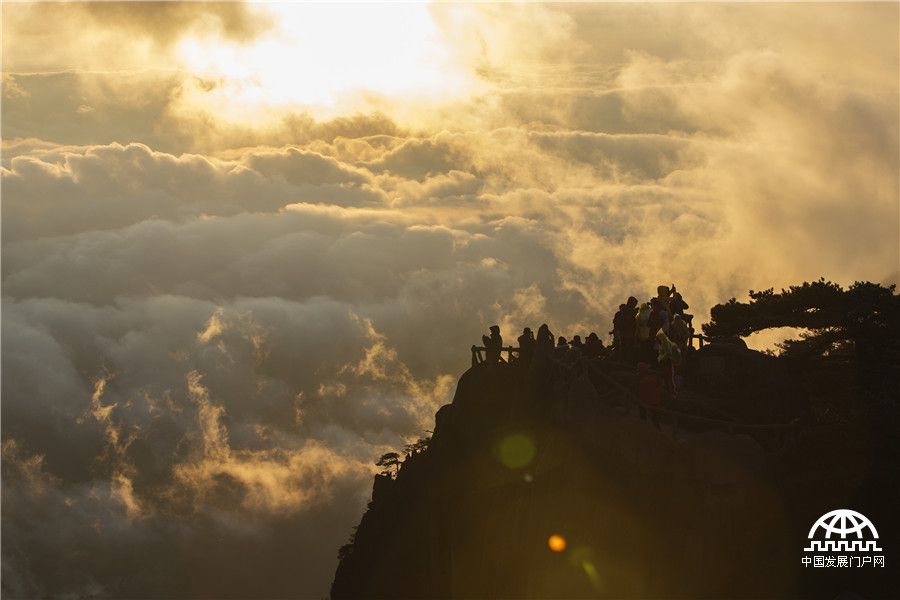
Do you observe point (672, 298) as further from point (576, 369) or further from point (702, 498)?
point (702, 498)

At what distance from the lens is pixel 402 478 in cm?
5603

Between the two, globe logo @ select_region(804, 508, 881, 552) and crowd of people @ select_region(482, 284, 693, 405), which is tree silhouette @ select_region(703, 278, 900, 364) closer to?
crowd of people @ select_region(482, 284, 693, 405)

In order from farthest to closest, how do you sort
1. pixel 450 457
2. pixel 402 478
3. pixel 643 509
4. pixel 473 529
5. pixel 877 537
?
pixel 402 478
pixel 450 457
pixel 473 529
pixel 643 509
pixel 877 537

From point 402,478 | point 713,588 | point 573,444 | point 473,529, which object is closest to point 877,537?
point 713,588

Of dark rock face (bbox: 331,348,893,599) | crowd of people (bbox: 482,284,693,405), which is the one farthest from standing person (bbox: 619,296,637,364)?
dark rock face (bbox: 331,348,893,599)

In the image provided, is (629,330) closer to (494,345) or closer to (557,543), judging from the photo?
(494,345)

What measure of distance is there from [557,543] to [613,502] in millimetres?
3032

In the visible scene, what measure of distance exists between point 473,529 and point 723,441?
45.3 feet

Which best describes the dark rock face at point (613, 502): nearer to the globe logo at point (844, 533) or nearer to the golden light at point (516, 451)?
the golden light at point (516, 451)

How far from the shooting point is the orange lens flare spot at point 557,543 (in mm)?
28453

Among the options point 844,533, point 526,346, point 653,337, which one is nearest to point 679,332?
point 653,337

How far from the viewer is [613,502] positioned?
26891 mm

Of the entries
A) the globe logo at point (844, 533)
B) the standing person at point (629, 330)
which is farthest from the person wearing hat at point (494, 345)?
the globe logo at point (844, 533)

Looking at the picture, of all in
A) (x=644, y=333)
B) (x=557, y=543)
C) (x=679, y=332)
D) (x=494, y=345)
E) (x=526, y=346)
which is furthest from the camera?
(x=494, y=345)
